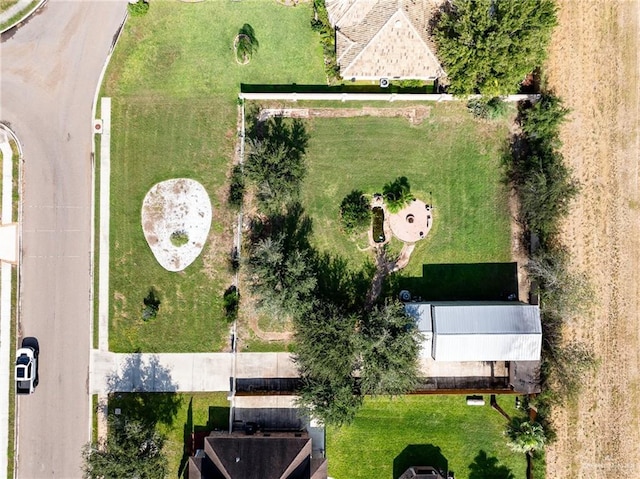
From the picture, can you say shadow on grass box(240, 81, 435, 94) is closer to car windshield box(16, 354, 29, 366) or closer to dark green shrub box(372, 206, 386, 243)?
dark green shrub box(372, 206, 386, 243)

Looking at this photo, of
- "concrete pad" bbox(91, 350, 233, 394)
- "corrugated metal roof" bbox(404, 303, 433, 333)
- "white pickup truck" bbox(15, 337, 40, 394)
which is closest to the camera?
"corrugated metal roof" bbox(404, 303, 433, 333)

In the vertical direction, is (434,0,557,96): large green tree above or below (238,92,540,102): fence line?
above

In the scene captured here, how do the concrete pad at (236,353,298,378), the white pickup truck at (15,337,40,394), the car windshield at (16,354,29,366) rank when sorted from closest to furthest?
the white pickup truck at (15,337,40,394)
the car windshield at (16,354,29,366)
the concrete pad at (236,353,298,378)

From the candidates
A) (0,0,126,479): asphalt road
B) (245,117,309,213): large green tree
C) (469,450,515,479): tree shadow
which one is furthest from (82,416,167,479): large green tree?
(469,450,515,479): tree shadow

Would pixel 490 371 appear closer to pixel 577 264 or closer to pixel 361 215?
pixel 577 264

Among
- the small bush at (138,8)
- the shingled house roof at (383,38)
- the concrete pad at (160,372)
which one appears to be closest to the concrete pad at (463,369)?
the concrete pad at (160,372)

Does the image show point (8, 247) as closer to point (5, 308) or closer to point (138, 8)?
point (5, 308)

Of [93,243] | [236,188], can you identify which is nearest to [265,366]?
[236,188]

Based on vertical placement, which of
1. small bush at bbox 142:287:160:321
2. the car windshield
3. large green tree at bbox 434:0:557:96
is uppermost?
large green tree at bbox 434:0:557:96
